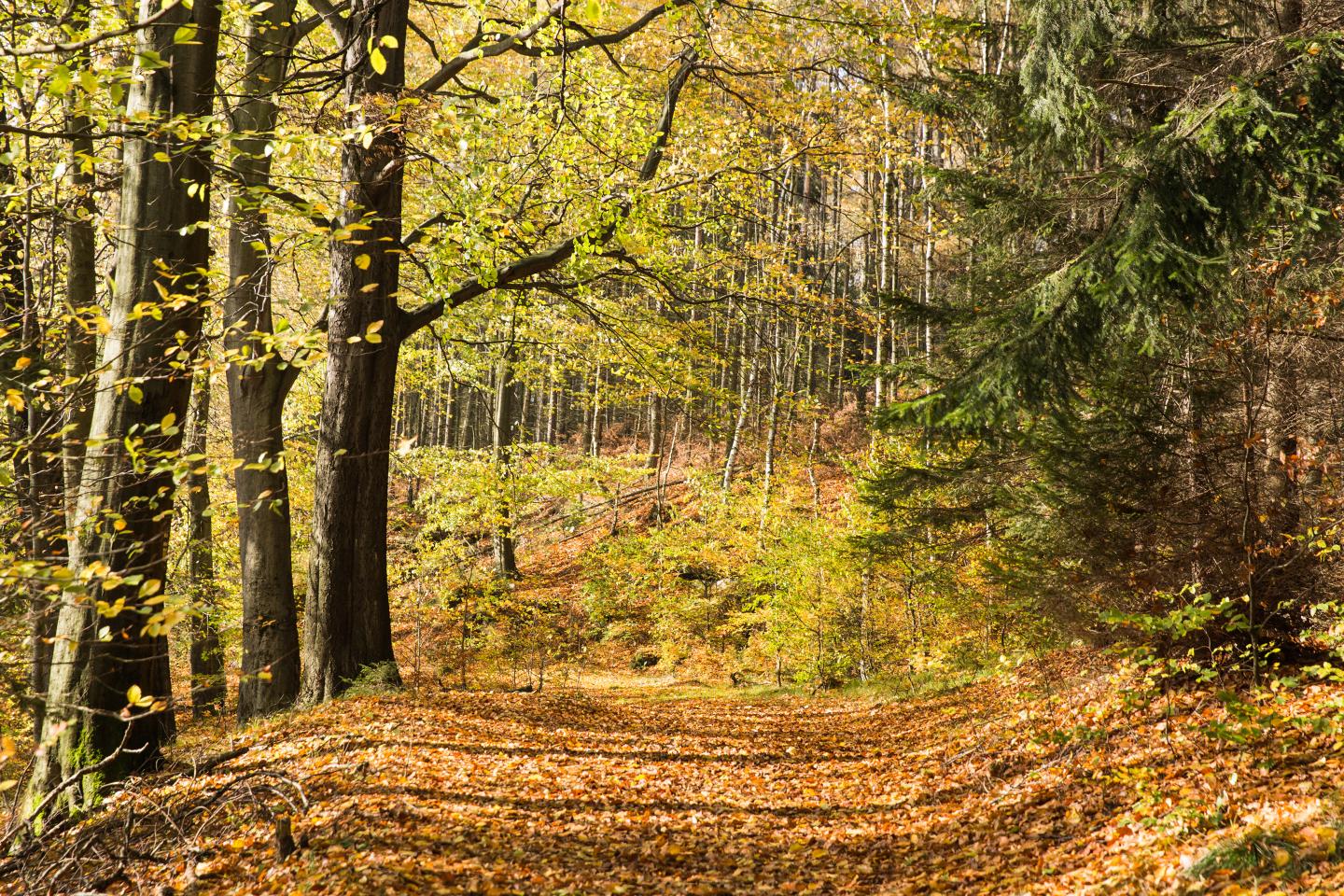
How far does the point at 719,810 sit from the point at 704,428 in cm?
484

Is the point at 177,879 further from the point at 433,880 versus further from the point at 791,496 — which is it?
the point at 791,496

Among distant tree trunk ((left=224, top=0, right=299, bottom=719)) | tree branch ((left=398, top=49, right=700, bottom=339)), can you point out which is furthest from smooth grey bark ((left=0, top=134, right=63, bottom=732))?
tree branch ((left=398, top=49, right=700, bottom=339))

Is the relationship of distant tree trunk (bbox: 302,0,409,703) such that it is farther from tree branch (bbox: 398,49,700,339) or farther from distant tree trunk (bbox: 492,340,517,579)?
distant tree trunk (bbox: 492,340,517,579)

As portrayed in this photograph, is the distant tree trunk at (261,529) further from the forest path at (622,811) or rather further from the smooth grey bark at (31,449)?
the smooth grey bark at (31,449)

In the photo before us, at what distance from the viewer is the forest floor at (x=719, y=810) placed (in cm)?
389

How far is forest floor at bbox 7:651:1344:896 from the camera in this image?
3.89 meters

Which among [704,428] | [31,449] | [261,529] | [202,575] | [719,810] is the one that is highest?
[704,428]

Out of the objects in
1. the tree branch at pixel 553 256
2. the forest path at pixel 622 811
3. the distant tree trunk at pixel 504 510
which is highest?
the tree branch at pixel 553 256

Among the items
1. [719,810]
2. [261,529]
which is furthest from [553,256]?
[719,810]

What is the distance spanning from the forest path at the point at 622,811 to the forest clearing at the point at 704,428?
0.04 m

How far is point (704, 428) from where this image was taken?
31.6 ft

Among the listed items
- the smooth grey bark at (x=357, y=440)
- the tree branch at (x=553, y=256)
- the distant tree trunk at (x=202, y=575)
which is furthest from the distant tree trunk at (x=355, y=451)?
the distant tree trunk at (x=202, y=575)

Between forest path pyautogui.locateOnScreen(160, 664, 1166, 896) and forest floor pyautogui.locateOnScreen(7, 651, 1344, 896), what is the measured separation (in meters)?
0.02

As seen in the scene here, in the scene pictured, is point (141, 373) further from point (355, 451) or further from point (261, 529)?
point (261, 529)
